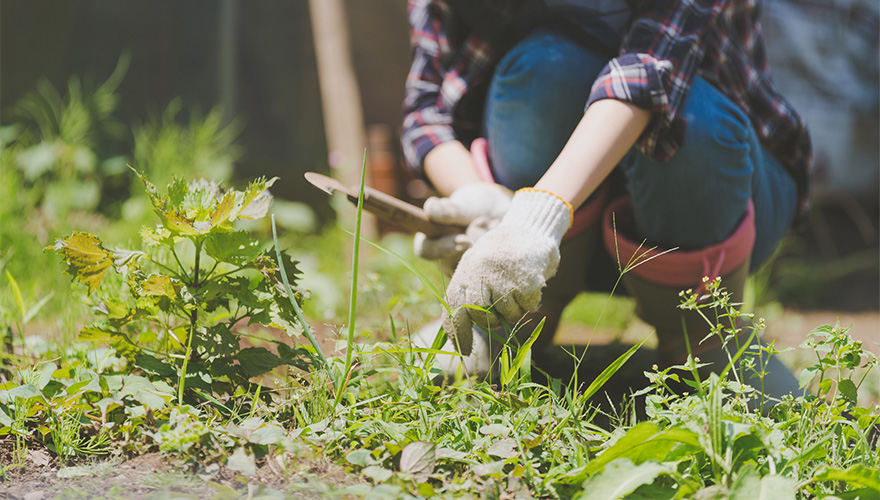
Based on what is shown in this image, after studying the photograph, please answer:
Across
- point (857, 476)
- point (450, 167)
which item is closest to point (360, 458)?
point (857, 476)

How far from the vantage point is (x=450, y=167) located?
4.20 ft

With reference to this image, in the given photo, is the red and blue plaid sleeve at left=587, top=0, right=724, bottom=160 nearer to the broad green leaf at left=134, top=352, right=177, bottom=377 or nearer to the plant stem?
the plant stem

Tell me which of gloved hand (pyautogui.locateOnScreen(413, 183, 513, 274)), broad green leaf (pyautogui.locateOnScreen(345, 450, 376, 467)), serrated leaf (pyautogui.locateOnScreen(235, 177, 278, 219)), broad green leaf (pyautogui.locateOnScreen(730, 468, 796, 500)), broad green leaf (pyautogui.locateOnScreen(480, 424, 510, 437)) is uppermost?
serrated leaf (pyautogui.locateOnScreen(235, 177, 278, 219))

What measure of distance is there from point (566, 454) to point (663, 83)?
1.91 ft

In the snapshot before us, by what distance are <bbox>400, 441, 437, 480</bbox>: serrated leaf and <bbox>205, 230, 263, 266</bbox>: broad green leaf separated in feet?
1.07

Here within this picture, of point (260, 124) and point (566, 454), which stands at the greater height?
point (260, 124)

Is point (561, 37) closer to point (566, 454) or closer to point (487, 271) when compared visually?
point (487, 271)

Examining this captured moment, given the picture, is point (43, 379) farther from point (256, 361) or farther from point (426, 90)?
point (426, 90)

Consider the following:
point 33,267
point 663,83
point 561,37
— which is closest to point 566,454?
point 663,83

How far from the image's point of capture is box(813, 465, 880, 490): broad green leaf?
0.71 metres

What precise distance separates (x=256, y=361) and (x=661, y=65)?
73 centimetres

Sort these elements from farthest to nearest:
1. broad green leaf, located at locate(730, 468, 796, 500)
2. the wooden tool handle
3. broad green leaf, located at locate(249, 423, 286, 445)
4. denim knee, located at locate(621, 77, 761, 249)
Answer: denim knee, located at locate(621, 77, 761, 249) < the wooden tool handle < broad green leaf, located at locate(249, 423, 286, 445) < broad green leaf, located at locate(730, 468, 796, 500)


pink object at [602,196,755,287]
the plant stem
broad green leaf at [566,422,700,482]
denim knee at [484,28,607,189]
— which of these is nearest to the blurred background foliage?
denim knee at [484,28,607,189]

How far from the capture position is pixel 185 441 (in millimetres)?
759
